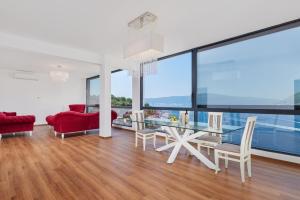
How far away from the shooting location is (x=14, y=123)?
17.9 feet

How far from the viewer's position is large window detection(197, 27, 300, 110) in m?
3.39

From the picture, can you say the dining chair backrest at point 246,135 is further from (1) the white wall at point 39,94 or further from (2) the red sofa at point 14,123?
(1) the white wall at point 39,94

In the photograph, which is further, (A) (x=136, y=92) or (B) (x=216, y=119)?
(A) (x=136, y=92)

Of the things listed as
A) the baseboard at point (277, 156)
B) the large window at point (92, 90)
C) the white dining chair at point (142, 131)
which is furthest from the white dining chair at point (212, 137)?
the large window at point (92, 90)

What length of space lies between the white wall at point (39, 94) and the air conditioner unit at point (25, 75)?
190 mm

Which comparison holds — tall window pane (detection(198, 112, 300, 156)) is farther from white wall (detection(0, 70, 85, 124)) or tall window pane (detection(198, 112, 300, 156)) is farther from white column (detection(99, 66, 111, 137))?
white wall (detection(0, 70, 85, 124))

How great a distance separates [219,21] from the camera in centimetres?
324

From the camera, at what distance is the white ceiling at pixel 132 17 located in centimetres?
267

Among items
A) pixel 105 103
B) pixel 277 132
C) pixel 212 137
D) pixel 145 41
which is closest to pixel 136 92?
pixel 105 103

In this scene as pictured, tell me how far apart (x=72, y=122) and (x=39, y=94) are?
3.98 m

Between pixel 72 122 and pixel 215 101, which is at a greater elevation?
pixel 215 101

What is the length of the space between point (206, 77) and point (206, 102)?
668mm

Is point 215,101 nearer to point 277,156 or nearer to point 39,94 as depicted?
point 277,156

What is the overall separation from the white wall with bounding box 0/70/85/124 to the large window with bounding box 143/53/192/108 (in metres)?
4.86
